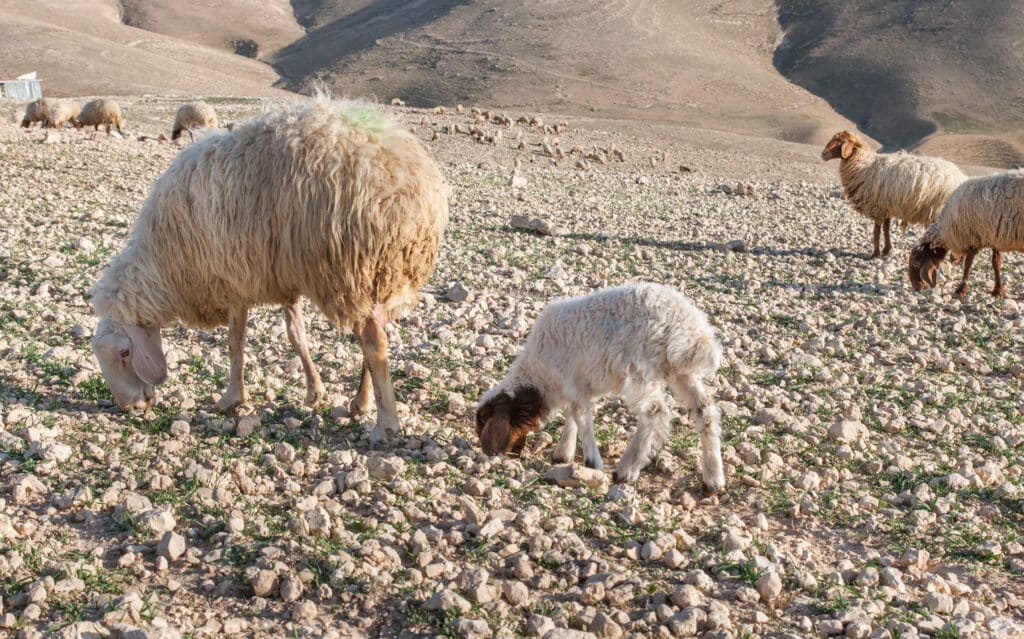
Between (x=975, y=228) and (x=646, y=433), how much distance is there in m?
8.27

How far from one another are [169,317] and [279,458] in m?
1.57

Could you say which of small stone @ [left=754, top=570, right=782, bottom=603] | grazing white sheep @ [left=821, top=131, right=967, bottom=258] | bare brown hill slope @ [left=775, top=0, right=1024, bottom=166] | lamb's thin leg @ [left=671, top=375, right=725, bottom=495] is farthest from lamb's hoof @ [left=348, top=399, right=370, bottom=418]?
bare brown hill slope @ [left=775, top=0, right=1024, bottom=166]

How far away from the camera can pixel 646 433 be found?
504 cm

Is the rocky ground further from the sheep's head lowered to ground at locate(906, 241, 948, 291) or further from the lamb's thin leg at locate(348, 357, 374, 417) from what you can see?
the sheep's head lowered to ground at locate(906, 241, 948, 291)

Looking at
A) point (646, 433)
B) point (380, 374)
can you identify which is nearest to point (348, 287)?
point (380, 374)

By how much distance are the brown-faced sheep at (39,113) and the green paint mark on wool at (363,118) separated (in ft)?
80.8

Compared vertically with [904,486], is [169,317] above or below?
above

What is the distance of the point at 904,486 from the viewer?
5.15 m

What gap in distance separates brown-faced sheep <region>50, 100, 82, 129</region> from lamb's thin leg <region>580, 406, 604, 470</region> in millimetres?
25165

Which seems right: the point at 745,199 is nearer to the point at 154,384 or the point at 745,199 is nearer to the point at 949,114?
the point at 154,384

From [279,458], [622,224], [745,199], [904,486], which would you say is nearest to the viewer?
[279,458]

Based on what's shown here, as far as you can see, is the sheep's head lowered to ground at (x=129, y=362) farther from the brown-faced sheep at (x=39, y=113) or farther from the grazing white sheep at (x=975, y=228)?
the brown-faced sheep at (x=39, y=113)

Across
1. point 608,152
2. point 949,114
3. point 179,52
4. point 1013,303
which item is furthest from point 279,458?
point 179,52

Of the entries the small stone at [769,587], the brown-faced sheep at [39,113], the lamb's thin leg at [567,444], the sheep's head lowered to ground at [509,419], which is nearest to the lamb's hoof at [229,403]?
the sheep's head lowered to ground at [509,419]
